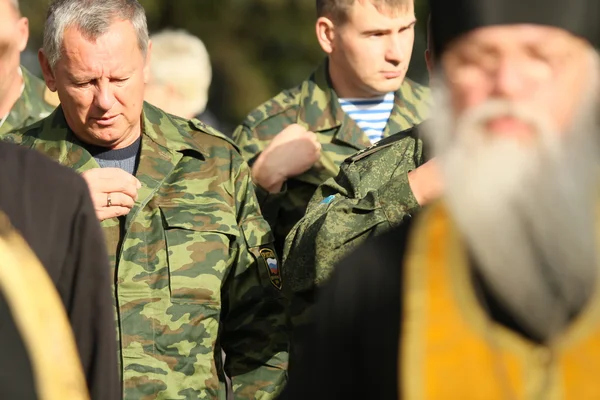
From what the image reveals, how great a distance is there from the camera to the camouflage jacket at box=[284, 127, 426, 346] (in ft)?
14.7

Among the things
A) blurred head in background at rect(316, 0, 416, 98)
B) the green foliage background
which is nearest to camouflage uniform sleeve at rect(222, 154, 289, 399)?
blurred head in background at rect(316, 0, 416, 98)

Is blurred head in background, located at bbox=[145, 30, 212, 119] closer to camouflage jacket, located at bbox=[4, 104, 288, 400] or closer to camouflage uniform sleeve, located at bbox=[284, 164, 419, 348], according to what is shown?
camouflage jacket, located at bbox=[4, 104, 288, 400]

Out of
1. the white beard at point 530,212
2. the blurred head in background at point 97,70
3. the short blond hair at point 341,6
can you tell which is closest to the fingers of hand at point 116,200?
the blurred head in background at point 97,70

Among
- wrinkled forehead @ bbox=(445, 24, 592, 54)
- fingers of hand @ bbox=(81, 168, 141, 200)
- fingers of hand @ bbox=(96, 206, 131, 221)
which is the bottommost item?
fingers of hand @ bbox=(96, 206, 131, 221)

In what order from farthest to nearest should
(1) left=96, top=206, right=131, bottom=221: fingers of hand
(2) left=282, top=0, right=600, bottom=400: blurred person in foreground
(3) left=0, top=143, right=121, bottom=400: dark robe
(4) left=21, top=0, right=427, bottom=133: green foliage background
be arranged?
(4) left=21, top=0, right=427, bottom=133: green foliage background → (1) left=96, top=206, right=131, bottom=221: fingers of hand → (3) left=0, top=143, right=121, bottom=400: dark robe → (2) left=282, top=0, right=600, bottom=400: blurred person in foreground

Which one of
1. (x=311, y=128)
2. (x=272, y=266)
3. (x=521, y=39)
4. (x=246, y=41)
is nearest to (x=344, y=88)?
(x=311, y=128)

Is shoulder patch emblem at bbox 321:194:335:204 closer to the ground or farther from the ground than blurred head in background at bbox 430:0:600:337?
closer to the ground

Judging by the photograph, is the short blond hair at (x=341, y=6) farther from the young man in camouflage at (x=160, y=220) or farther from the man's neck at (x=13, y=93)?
the man's neck at (x=13, y=93)

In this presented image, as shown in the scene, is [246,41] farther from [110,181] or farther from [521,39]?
[521,39]

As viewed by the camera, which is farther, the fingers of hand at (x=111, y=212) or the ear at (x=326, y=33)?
the ear at (x=326, y=33)

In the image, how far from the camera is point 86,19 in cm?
502

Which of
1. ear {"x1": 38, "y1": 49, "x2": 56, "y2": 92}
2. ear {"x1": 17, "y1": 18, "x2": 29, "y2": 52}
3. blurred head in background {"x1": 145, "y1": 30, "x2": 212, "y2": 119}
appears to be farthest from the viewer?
blurred head in background {"x1": 145, "y1": 30, "x2": 212, "y2": 119}

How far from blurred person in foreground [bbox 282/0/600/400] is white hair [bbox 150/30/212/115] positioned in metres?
5.30

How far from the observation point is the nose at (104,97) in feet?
16.1
